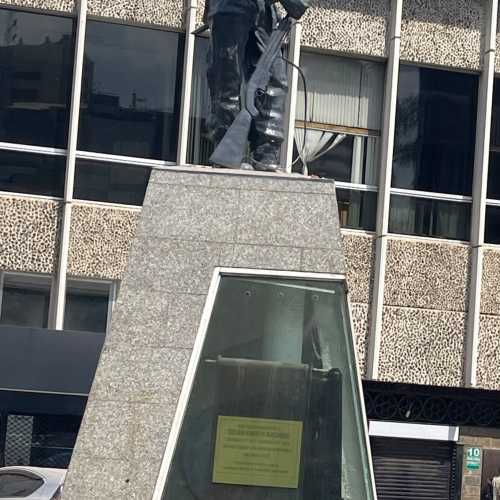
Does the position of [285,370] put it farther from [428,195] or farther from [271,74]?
[428,195]

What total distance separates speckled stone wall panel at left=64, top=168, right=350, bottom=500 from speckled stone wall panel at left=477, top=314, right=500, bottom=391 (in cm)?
995

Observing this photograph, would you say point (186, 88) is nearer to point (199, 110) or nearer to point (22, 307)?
point (199, 110)

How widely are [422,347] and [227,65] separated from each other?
9376 millimetres

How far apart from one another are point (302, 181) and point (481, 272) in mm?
9928

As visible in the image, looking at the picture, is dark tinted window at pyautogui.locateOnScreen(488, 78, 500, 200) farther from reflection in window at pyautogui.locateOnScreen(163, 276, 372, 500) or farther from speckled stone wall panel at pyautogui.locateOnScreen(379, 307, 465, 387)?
reflection in window at pyautogui.locateOnScreen(163, 276, 372, 500)

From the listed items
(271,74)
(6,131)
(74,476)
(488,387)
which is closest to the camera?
(74,476)

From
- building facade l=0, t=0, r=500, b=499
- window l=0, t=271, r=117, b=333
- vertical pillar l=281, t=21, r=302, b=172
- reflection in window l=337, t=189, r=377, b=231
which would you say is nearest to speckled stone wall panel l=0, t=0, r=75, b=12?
building facade l=0, t=0, r=500, b=499

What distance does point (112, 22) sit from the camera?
18547 mm

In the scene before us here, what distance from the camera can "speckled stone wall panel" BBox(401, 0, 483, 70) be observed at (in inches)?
766

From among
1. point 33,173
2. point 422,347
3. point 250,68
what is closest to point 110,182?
point 33,173

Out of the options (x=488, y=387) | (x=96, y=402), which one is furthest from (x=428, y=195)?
(x=96, y=402)

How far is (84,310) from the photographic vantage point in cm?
1822

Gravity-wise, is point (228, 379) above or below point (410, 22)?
below

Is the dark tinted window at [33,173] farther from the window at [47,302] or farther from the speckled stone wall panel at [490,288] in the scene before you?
the speckled stone wall panel at [490,288]
